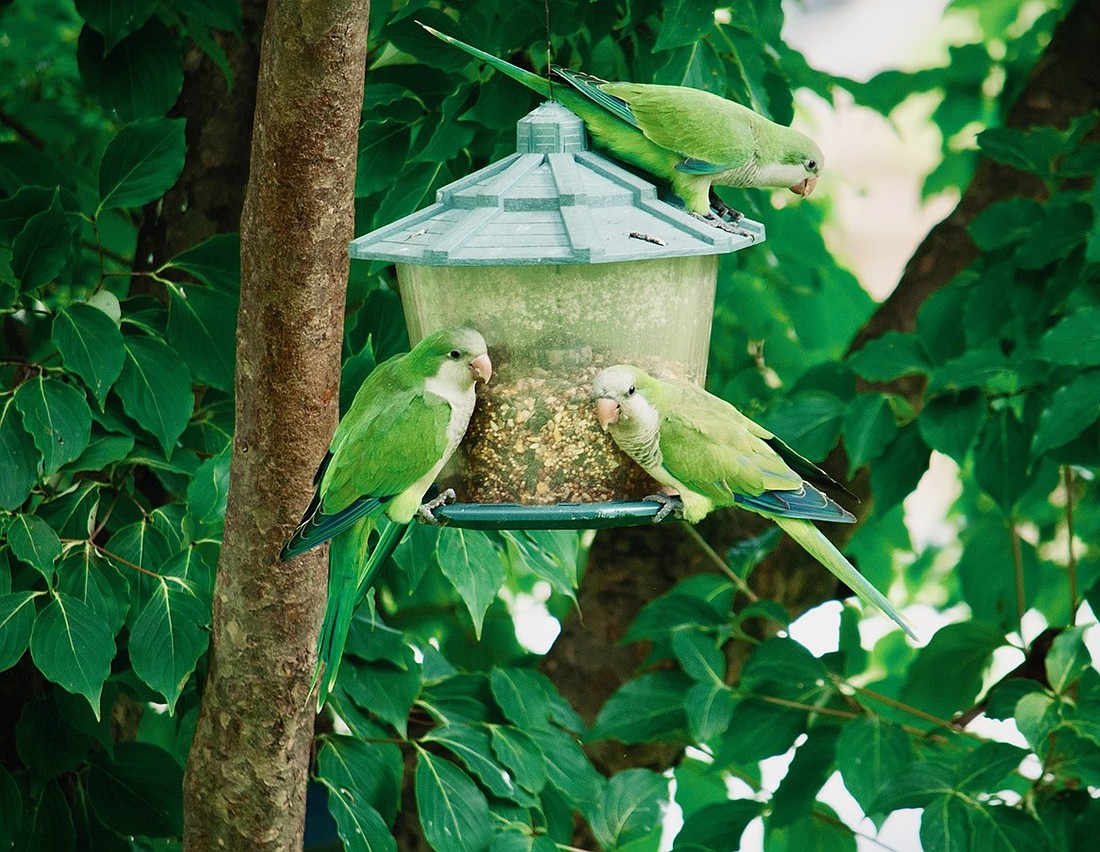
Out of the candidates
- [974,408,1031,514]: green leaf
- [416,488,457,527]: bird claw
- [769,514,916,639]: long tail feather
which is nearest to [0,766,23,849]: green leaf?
[416,488,457,527]: bird claw

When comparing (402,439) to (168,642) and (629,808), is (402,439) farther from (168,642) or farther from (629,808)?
(629,808)

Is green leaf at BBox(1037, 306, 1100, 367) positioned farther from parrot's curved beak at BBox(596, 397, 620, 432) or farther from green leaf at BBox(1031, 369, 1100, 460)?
parrot's curved beak at BBox(596, 397, 620, 432)

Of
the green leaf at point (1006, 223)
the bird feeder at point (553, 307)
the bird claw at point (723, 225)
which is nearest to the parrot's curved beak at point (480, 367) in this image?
the bird feeder at point (553, 307)

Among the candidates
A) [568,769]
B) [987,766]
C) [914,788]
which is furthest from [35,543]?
[987,766]

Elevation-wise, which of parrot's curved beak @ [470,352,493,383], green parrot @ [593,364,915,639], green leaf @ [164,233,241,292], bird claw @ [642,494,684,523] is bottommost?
bird claw @ [642,494,684,523]

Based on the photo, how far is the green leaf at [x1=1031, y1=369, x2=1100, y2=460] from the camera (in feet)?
6.66

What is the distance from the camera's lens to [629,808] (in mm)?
2340

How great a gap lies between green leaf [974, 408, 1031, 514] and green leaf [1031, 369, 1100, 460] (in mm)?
253

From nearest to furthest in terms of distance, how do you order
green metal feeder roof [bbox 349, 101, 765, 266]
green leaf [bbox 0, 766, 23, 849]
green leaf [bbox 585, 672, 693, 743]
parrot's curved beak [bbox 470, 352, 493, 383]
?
green metal feeder roof [bbox 349, 101, 765, 266], parrot's curved beak [bbox 470, 352, 493, 383], green leaf [bbox 0, 766, 23, 849], green leaf [bbox 585, 672, 693, 743]

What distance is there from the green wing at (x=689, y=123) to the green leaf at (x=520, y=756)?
111 centimetres

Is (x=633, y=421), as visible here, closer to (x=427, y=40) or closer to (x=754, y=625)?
(x=427, y=40)

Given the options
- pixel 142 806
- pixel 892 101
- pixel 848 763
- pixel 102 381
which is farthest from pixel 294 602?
pixel 892 101

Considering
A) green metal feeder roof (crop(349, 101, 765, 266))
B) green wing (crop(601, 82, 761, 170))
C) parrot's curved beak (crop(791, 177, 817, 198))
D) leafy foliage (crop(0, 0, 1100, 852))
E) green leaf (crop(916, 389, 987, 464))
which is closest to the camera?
green metal feeder roof (crop(349, 101, 765, 266))

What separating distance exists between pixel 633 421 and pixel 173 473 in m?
1.08
